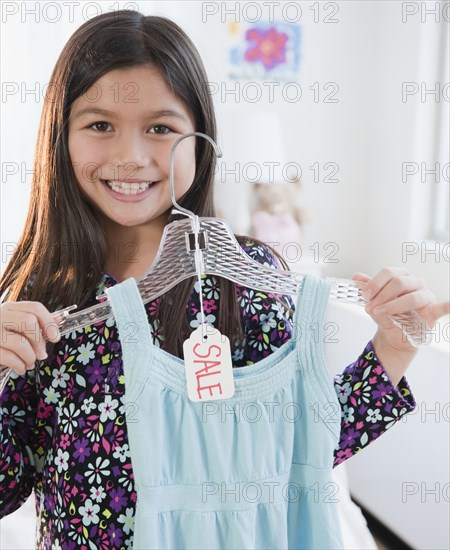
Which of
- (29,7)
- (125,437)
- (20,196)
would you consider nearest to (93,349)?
(125,437)

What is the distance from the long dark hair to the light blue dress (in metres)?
0.11

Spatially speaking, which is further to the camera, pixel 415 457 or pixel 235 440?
pixel 415 457

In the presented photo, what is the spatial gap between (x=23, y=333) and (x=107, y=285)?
0.20 meters

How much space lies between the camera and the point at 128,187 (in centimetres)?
81

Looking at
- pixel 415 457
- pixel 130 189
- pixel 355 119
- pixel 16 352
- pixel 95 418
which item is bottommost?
pixel 415 457

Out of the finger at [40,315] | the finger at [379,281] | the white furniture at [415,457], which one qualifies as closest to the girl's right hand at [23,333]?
the finger at [40,315]

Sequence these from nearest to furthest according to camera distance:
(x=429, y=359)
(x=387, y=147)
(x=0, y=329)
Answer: (x=0, y=329) < (x=429, y=359) < (x=387, y=147)

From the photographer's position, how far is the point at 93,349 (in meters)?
0.83

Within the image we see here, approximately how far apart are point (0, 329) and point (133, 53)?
14.7 inches

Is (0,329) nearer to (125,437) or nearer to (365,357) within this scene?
(125,437)

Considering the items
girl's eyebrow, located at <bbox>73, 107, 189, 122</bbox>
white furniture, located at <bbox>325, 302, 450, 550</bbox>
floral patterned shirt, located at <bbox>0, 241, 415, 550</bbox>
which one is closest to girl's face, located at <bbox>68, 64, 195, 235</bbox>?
girl's eyebrow, located at <bbox>73, 107, 189, 122</bbox>

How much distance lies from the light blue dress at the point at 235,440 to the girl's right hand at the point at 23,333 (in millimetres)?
76

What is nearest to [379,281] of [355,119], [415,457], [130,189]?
[130,189]

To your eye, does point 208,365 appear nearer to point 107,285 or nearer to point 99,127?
point 107,285
